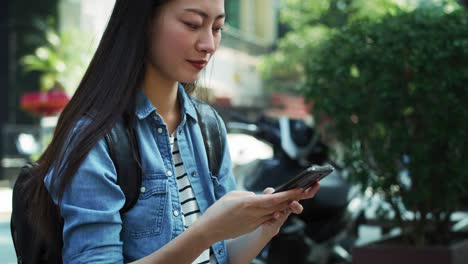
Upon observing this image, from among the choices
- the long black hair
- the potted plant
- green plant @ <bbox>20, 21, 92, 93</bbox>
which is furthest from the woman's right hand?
green plant @ <bbox>20, 21, 92, 93</bbox>

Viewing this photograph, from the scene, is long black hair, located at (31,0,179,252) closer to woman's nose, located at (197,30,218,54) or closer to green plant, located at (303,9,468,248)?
woman's nose, located at (197,30,218,54)

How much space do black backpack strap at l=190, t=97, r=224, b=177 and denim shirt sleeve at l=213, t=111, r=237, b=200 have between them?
0.03ft

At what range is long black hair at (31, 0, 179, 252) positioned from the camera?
1.87 metres

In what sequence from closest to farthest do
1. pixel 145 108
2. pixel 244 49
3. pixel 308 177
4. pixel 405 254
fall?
pixel 308 177
pixel 145 108
pixel 405 254
pixel 244 49

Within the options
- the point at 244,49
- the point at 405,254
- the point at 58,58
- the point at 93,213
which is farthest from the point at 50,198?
the point at 244,49

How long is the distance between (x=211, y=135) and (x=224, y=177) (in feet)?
0.34

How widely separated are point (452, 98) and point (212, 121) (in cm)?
303

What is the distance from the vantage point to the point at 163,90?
2105 millimetres

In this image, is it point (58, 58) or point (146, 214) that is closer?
point (146, 214)

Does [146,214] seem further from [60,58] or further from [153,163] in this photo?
[60,58]

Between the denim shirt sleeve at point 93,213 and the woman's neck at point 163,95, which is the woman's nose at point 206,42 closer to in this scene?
the woman's neck at point 163,95

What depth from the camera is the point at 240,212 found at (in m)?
1.82

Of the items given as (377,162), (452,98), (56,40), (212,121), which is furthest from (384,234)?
(56,40)

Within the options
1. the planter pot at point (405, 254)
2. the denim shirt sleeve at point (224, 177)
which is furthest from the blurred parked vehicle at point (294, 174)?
the denim shirt sleeve at point (224, 177)
